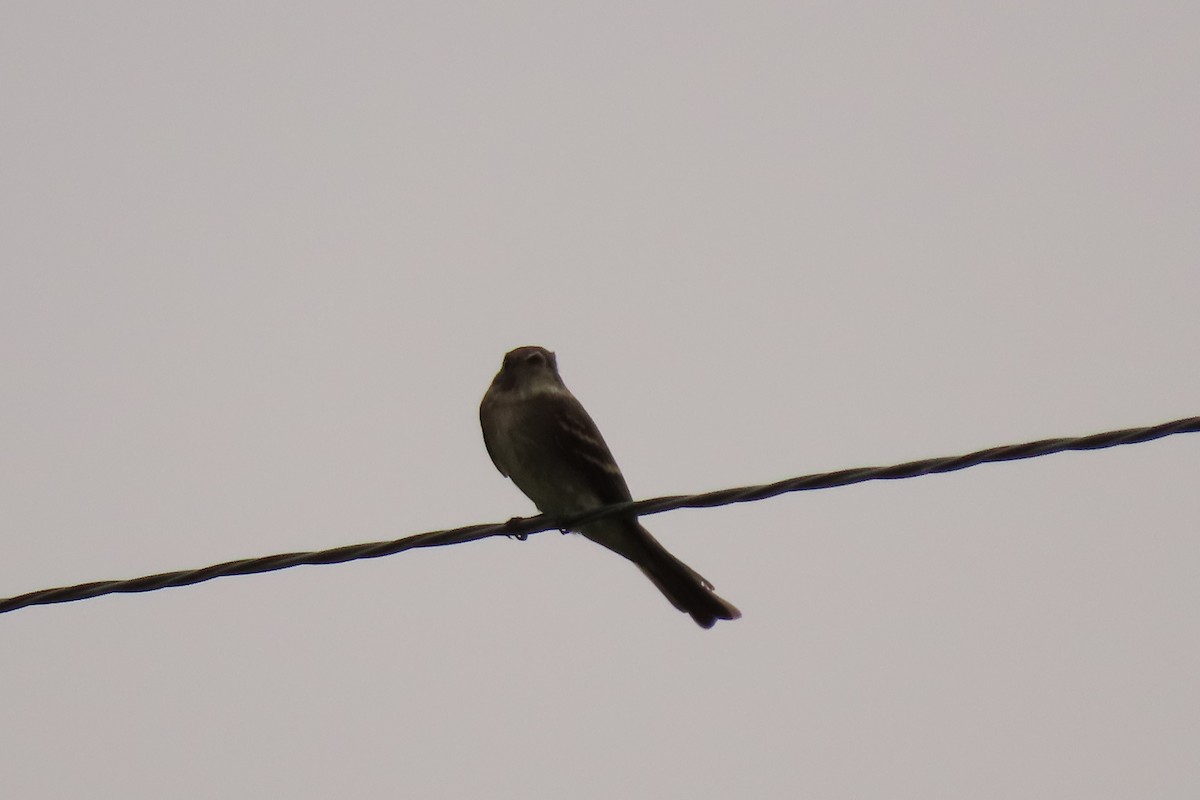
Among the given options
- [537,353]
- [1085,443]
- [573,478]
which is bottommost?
[1085,443]

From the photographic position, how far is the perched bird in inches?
273

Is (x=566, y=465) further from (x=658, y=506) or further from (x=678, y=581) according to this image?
Answer: (x=658, y=506)

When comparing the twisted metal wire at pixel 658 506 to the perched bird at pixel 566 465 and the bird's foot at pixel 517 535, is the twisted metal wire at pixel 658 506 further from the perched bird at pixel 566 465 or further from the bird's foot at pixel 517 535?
the perched bird at pixel 566 465

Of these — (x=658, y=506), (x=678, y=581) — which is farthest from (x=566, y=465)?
(x=658, y=506)

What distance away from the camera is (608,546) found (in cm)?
693

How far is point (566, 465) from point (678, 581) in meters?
0.75

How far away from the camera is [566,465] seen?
716 centimetres

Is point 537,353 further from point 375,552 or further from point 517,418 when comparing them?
point 375,552

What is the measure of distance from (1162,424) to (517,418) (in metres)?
3.60

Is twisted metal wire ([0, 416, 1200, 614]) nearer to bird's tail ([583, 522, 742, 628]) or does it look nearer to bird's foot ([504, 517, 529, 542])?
bird's foot ([504, 517, 529, 542])

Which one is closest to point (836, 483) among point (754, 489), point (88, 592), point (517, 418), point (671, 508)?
point (754, 489)

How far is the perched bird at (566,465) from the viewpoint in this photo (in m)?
6.93

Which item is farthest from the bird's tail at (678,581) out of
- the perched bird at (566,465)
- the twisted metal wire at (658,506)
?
the twisted metal wire at (658,506)

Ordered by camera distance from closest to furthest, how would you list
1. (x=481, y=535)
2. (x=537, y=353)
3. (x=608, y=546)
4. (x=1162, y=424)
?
(x=1162, y=424), (x=481, y=535), (x=608, y=546), (x=537, y=353)
